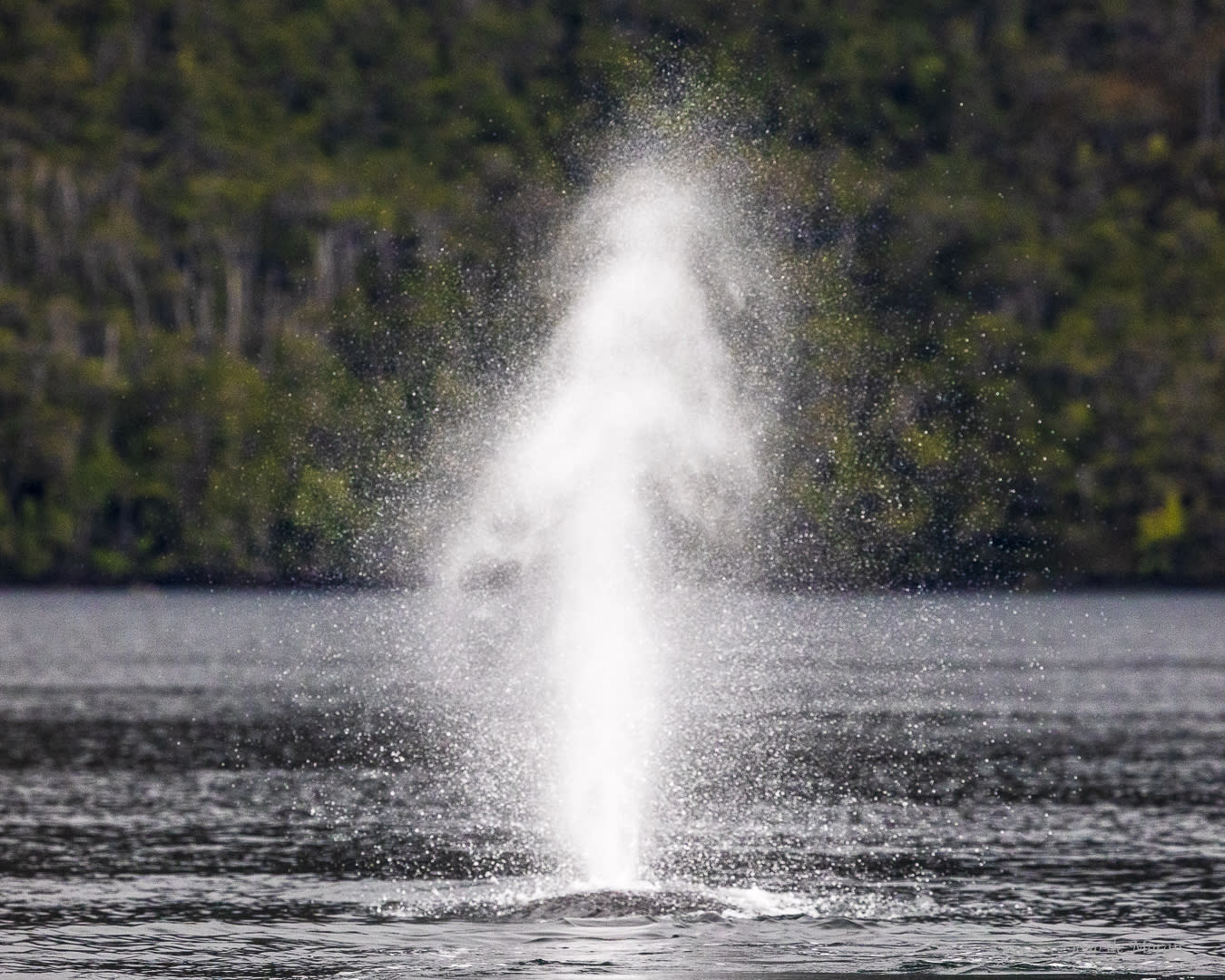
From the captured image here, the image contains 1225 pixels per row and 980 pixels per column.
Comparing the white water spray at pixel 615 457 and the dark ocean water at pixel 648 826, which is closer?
the dark ocean water at pixel 648 826

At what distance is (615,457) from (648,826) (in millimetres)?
11760

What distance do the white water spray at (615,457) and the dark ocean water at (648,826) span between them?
12.0 ft

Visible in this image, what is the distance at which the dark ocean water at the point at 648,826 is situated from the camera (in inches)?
1475

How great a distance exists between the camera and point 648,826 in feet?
169

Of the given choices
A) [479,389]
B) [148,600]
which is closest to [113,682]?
[479,389]

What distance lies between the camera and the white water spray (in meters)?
42.4

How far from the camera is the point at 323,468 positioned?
19338cm

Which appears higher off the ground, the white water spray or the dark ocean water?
the white water spray

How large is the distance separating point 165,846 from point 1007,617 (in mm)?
133994

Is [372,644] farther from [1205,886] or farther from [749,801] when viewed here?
[1205,886]

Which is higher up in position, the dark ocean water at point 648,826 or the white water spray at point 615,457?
the white water spray at point 615,457

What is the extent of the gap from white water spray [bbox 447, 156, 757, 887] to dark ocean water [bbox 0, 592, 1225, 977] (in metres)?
3.67

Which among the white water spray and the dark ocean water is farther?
the white water spray

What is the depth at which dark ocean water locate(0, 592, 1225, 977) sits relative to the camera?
123 feet
